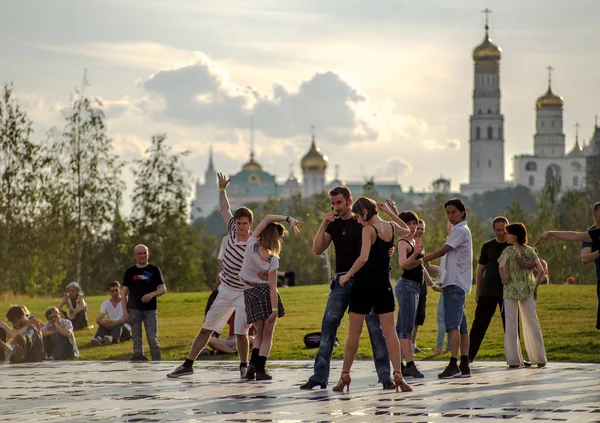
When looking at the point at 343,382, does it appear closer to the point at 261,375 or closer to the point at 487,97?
the point at 261,375

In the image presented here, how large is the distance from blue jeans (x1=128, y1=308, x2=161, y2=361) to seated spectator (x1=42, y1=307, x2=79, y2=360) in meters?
1.64

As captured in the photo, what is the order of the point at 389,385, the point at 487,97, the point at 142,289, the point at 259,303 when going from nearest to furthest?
the point at 389,385
the point at 259,303
the point at 142,289
the point at 487,97

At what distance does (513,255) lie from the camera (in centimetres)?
1528

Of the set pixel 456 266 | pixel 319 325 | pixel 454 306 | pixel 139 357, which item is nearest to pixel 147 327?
pixel 139 357

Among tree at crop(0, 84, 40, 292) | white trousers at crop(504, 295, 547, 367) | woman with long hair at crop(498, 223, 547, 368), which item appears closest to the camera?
woman with long hair at crop(498, 223, 547, 368)

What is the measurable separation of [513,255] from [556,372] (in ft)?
4.44

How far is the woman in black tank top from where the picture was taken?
1251cm

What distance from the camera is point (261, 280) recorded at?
1401 cm

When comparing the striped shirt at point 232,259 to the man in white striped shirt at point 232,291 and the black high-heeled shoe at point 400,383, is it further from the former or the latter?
the black high-heeled shoe at point 400,383

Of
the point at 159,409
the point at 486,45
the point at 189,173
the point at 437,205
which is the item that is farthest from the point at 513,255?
the point at 486,45

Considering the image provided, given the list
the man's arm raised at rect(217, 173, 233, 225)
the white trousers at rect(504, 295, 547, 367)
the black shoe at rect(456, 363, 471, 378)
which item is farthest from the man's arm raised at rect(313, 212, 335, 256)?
the white trousers at rect(504, 295, 547, 367)

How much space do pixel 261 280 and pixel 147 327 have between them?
4076 millimetres

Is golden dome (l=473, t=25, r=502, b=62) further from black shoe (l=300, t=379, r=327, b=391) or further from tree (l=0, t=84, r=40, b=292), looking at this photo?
black shoe (l=300, t=379, r=327, b=391)

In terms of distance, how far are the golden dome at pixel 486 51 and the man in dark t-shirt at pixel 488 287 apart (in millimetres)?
175492
